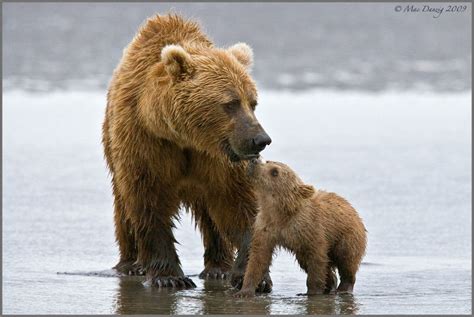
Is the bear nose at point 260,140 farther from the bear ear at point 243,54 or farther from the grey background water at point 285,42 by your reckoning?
the grey background water at point 285,42

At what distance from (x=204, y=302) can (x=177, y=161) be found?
3.45 ft

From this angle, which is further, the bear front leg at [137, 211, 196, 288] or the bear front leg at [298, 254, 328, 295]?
the bear front leg at [137, 211, 196, 288]

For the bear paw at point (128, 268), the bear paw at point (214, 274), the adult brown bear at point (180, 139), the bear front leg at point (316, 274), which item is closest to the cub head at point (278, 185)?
the adult brown bear at point (180, 139)

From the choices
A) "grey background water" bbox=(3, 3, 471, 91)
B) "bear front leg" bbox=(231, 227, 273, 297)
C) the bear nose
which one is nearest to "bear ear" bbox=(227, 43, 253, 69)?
the bear nose

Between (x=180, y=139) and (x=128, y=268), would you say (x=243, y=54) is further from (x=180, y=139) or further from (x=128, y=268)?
(x=128, y=268)

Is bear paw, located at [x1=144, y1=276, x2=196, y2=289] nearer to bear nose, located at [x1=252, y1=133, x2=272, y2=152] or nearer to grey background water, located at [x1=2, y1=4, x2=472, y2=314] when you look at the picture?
grey background water, located at [x1=2, y1=4, x2=472, y2=314]

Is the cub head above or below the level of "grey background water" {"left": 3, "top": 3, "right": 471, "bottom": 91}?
below

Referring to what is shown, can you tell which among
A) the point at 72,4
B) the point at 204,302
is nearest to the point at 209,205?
the point at 204,302

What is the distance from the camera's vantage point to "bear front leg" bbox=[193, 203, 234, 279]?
26.6 ft

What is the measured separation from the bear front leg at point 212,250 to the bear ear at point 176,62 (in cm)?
115

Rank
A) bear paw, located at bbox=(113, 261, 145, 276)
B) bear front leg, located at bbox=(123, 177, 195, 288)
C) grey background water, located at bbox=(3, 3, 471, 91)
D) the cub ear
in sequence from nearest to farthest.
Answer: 1. the cub ear
2. bear front leg, located at bbox=(123, 177, 195, 288)
3. bear paw, located at bbox=(113, 261, 145, 276)
4. grey background water, located at bbox=(3, 3, 471, 91)

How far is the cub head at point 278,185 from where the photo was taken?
714 cm

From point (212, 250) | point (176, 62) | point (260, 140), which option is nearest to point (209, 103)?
point (176, 62)

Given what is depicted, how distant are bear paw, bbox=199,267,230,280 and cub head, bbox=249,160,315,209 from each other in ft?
3.35
